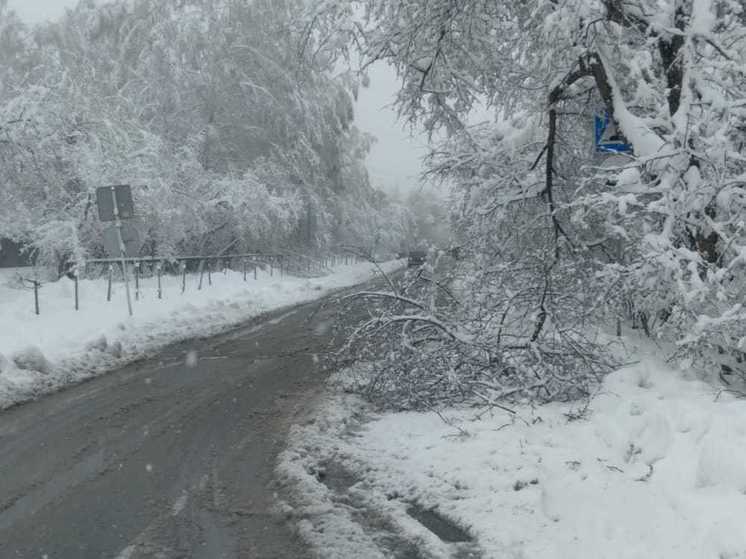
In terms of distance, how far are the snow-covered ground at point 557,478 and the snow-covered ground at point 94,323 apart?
3.66 m

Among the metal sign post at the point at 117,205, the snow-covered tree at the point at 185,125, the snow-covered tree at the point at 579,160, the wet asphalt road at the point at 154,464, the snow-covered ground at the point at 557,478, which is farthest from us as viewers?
the snow-covered tree at the point at 185,125

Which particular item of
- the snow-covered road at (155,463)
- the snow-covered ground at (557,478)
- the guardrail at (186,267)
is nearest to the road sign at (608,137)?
the snow-covered ground at (557,478)

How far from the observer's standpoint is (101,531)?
4789mm

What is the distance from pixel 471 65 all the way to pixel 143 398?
592 cm

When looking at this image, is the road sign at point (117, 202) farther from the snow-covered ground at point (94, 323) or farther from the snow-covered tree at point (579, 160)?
the snow-covered tree at point (579, 160)

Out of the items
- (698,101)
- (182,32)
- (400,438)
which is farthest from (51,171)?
(698,101)

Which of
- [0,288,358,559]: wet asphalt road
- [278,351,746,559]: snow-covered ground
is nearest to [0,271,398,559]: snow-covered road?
[0,288,358,559]: wet asphalt road

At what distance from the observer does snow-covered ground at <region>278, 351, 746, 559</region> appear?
13.3 ft

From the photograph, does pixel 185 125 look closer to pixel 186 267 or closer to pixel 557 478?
pixel 186 267

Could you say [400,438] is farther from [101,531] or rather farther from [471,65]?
[471,65]

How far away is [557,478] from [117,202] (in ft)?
42.0

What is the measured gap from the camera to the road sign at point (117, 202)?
49.9 ft

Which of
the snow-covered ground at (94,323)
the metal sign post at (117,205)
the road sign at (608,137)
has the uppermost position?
the road sign at (608,137)

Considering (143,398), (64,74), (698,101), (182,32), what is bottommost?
(143,398)
